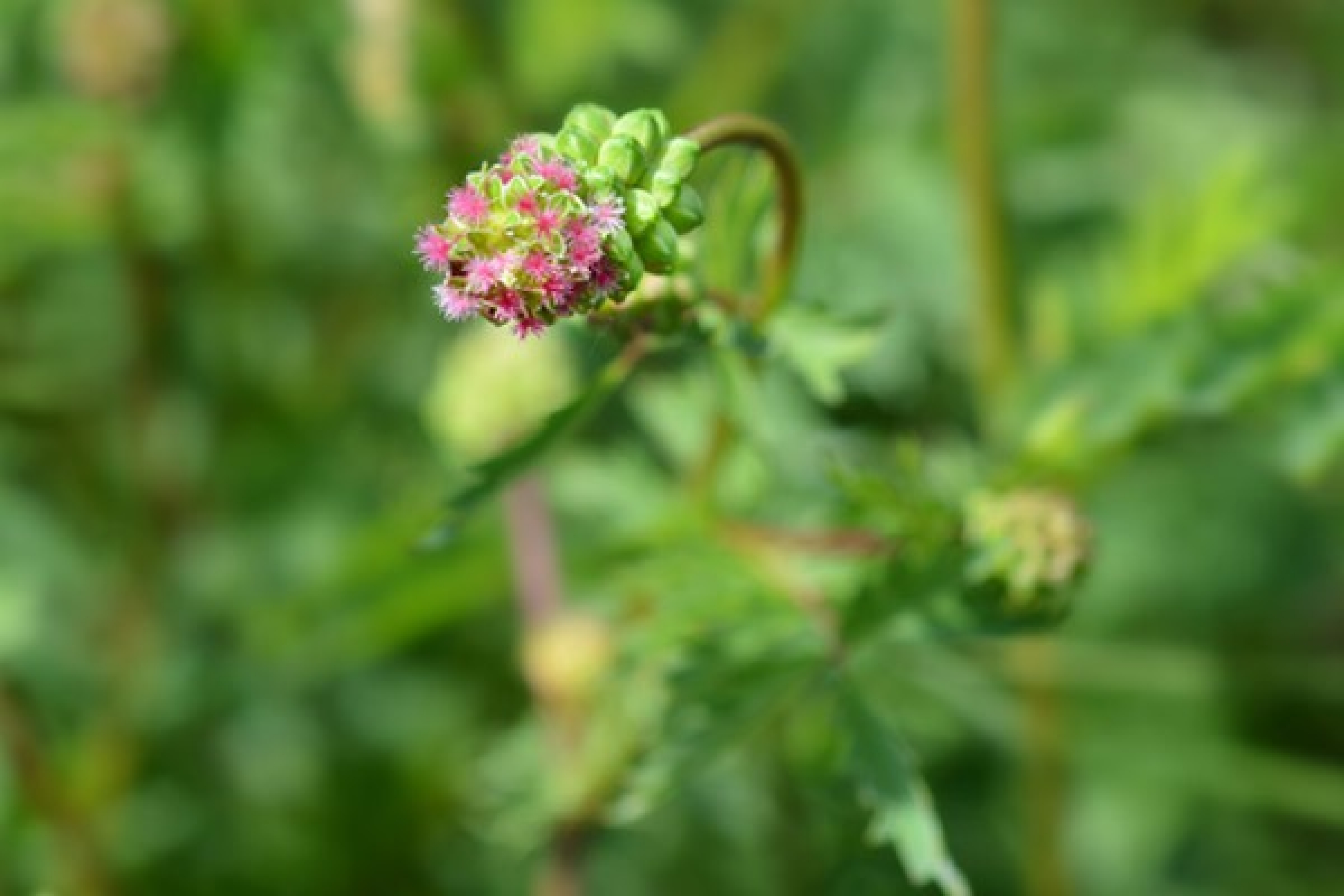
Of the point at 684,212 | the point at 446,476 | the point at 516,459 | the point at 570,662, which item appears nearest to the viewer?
the point at 684,212

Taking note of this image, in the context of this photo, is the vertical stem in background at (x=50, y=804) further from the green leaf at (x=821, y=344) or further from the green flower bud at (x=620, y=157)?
the green flower bud at (x=620, y=157)

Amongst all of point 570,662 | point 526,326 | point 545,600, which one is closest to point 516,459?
point 526,326

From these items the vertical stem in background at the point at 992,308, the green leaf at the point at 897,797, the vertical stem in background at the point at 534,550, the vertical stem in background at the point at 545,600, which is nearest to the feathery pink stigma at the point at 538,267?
the green leaf at the point at 897,797

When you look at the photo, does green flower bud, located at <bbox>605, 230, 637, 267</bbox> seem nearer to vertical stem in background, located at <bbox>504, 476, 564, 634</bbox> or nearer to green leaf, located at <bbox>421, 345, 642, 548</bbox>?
green leaf, located at <bbox>421, 345, 642, 548</bbox>

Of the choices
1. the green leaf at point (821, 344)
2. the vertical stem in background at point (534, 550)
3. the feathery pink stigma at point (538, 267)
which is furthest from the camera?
the vertical stem in background at point (534, 550)

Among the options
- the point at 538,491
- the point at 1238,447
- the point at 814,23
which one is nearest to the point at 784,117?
the point at 814,23

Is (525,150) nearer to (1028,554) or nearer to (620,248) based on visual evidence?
(620,248)
